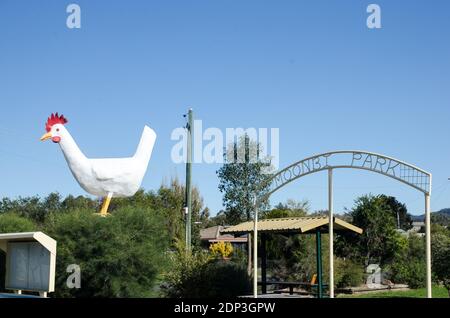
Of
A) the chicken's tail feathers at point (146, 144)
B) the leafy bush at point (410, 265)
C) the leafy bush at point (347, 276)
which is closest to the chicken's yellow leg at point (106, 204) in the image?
the chicken's tail feathers at point (146, 144)

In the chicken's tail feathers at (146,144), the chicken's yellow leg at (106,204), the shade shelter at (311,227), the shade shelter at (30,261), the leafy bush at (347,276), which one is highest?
the chicken's tail feathers at (146,144)

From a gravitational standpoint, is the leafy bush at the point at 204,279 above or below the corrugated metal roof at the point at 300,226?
below

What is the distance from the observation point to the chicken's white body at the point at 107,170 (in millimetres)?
17438

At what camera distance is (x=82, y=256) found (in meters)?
17.3

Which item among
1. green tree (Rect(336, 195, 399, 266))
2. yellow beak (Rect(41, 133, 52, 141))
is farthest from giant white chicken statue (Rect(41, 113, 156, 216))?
green tree (Rect(336, 195, 399, 266))

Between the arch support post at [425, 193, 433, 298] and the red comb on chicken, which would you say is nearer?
Answer: the arch support post at [425, 193, 433, 298]

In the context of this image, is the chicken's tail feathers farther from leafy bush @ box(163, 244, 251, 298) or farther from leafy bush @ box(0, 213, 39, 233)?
leafy bush @ box(0, 213, 39, 233)

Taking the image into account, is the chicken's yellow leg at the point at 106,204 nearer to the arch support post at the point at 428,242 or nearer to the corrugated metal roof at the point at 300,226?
the corrugated metal roof at the point at 300,226

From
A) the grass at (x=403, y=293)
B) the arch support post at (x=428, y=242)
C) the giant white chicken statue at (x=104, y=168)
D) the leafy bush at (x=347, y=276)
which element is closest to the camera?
the arch support post at (x=428, y=242)

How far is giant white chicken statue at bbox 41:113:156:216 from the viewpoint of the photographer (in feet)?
57.2

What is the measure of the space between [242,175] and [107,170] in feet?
72.3

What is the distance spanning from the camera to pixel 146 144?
1783cm

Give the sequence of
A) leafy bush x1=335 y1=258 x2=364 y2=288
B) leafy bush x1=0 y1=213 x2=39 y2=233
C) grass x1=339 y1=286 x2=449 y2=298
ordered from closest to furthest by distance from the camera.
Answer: leafy bush x1=0 y1=213 x2=39 y2=233 < grass x1=339 y1=286 x2=449 y2=298 < leafy bush x1=335 y1=258 x2=364 y2=288
